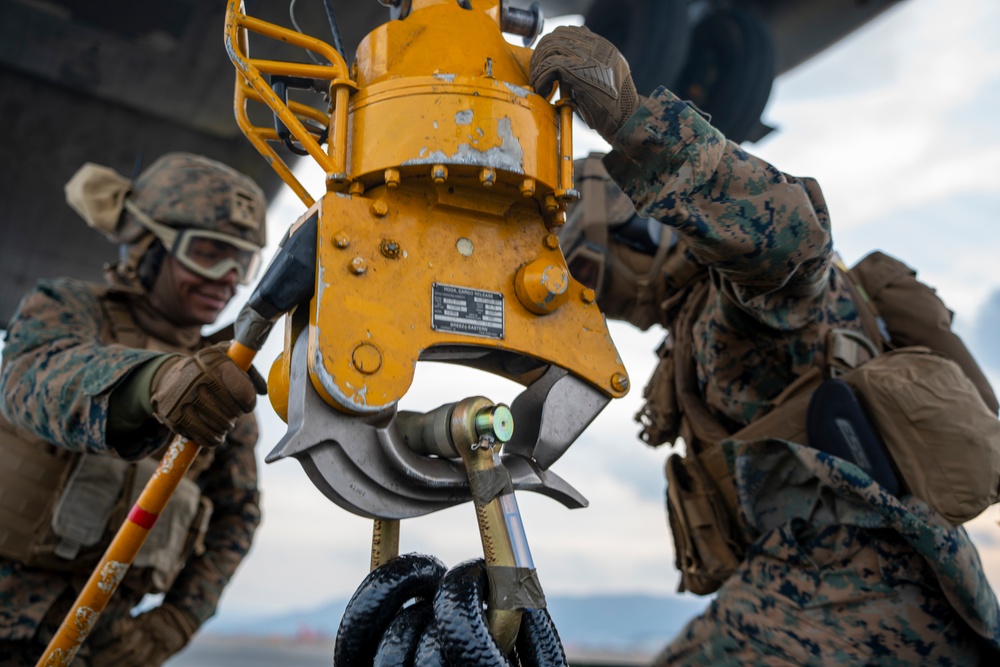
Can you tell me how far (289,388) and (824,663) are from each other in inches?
51.7

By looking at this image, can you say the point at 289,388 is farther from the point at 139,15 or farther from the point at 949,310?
the point at 139,15

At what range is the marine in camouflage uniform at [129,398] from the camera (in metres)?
2.09

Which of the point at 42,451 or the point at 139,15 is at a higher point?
the point at 139,15

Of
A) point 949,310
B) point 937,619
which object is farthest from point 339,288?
point 949,310

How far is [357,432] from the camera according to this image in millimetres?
1341

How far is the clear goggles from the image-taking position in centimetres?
309

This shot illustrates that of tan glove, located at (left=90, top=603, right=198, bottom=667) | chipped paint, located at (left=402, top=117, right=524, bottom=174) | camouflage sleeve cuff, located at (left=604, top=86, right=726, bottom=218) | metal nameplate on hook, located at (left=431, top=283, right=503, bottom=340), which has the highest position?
camouflage sleeve cuff, located at (left=604, top=86, right=726, bottom=218)

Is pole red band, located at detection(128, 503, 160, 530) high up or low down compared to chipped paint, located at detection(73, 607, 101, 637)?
up

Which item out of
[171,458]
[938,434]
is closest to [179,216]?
[171,458]

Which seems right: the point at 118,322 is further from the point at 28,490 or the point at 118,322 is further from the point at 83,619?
the point at 83,619

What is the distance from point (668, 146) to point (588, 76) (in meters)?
0.23

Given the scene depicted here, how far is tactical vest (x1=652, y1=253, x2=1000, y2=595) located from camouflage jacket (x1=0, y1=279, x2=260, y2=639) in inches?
53.7

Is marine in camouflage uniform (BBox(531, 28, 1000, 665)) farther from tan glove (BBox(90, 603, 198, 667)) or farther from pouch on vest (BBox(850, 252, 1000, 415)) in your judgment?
tan glove (BBox(90, 603, 198, 667))

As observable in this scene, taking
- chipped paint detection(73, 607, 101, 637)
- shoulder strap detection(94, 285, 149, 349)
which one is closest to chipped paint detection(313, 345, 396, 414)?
chipped paint detection(73, 607, 101, 637)
